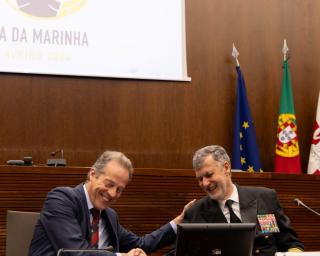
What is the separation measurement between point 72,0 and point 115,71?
806 millimetres

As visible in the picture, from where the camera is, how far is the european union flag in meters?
5.39

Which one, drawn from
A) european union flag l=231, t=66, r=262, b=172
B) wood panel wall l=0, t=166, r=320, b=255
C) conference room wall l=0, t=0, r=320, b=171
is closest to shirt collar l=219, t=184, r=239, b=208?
wood panel wall l=0, t=166, r=320, b=255

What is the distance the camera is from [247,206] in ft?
11.9

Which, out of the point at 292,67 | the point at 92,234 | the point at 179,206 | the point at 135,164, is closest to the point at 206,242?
the point at 92,234

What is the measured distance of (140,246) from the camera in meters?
3.59

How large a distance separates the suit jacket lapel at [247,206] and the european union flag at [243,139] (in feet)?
5.45

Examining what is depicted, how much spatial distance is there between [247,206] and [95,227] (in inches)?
42.8

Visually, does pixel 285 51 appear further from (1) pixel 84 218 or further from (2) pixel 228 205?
(1) pixel 84 218

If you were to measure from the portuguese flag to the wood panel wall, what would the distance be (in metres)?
0.33

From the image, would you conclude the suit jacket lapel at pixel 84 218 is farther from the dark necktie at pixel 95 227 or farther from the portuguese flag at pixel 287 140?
the portuguese flag at pixel 287 140

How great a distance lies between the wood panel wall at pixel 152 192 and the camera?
4.32 meters

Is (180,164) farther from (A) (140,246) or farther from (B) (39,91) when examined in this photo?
(A) (140,246)

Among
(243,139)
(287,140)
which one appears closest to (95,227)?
(243,139)

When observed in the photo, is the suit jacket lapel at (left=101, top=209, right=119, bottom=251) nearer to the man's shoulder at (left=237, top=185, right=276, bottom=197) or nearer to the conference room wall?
the man's shoulder at (left=237, top=185, right=276, bottom=197)
